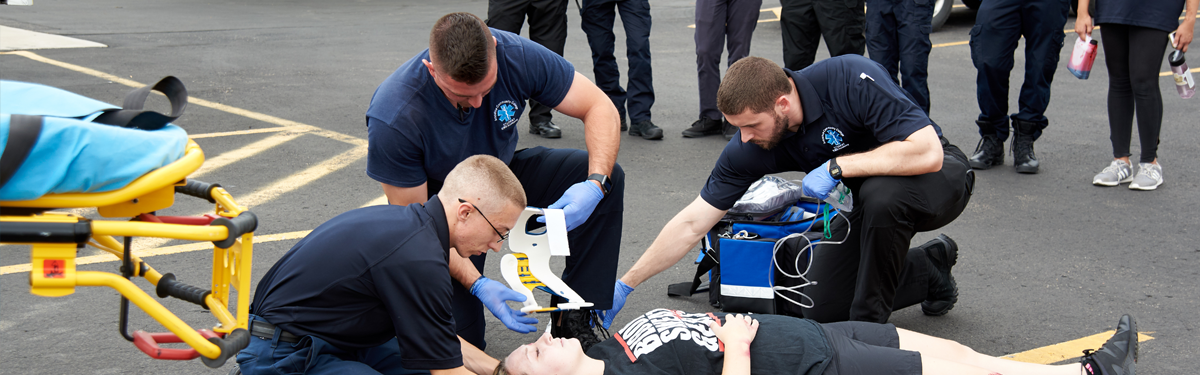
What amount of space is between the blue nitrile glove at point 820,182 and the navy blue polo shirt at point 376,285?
1545 millimetres

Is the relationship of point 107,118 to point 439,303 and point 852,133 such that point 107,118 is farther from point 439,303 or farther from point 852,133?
point 852,133

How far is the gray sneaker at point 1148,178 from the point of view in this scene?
5.16m

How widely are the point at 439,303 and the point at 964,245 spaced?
3.13 m

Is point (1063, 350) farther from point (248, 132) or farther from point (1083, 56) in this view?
point (248, 132)

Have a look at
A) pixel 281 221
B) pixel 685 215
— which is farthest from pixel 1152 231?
pixel 281 221

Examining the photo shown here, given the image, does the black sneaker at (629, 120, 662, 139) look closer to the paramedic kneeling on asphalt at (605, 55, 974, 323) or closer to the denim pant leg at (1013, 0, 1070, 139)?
the denim pant leg at (1013, 0, 1070, 139)

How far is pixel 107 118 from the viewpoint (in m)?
1.90

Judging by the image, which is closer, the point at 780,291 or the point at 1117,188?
the point at 780,291

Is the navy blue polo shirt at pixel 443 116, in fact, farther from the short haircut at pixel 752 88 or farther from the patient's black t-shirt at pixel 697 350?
the patient's black t-shirt at pixel 697 350

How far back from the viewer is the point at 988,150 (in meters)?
5.67

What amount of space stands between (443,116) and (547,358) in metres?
1.11

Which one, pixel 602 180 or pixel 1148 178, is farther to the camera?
pixel 1148 178

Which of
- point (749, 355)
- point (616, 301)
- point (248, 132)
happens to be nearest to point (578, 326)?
point (616, 301)

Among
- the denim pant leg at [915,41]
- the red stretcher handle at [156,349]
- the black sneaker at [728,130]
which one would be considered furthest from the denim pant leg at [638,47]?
the red stretcher handle at [156,349]
